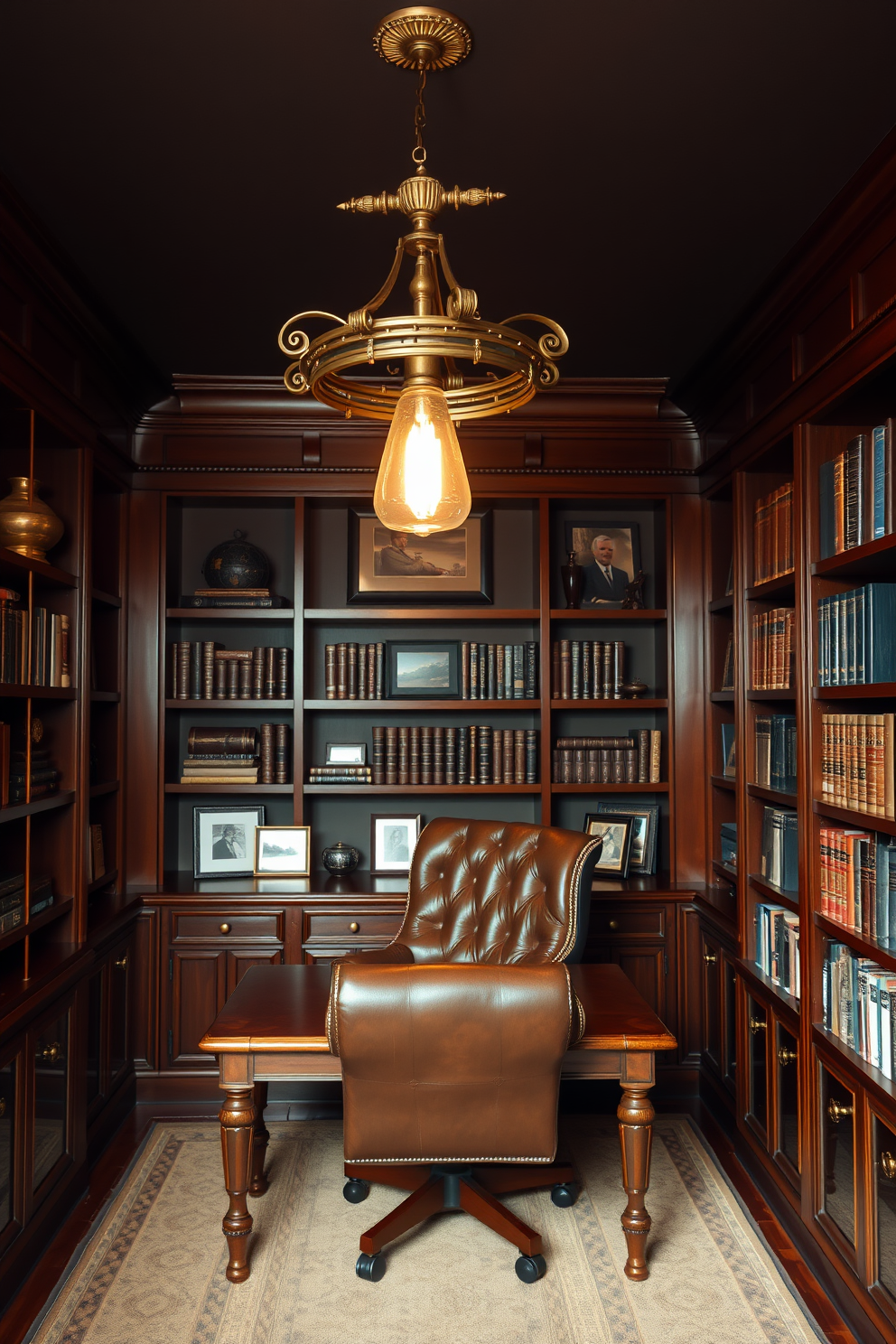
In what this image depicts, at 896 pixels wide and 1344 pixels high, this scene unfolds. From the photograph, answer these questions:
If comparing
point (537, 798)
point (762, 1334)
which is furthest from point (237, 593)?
point (762, 1334)

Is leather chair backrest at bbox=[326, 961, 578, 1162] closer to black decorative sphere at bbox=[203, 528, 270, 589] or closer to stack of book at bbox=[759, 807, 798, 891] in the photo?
stack of book at bbox=[759, 807, 798, 891]

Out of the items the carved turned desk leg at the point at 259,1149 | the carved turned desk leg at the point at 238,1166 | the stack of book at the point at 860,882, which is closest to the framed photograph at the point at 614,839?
the stack of book at the point at 860,882

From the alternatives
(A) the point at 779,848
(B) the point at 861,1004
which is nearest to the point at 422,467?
(B) the point at 861,1004

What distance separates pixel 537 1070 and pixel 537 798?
2074 millimetres

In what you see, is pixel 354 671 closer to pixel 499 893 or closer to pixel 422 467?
pixel 499 893

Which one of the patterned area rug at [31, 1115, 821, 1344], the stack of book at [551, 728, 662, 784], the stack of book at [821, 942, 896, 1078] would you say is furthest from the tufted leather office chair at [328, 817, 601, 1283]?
the stack of book at [551, 728, 662, 784]

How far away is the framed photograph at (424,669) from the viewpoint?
4.38 meters

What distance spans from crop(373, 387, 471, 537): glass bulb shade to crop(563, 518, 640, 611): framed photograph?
8.92ft

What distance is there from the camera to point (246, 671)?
4121mm

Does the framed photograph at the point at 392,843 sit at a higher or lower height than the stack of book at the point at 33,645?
lower

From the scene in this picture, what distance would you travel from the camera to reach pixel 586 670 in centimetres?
420

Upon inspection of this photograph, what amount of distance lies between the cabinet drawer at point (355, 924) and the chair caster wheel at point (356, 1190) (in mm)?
914

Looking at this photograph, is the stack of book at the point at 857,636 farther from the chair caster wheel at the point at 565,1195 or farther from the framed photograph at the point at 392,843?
the framed photograph at the point at 392,843

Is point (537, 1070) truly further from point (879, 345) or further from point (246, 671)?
point (246, 671)
